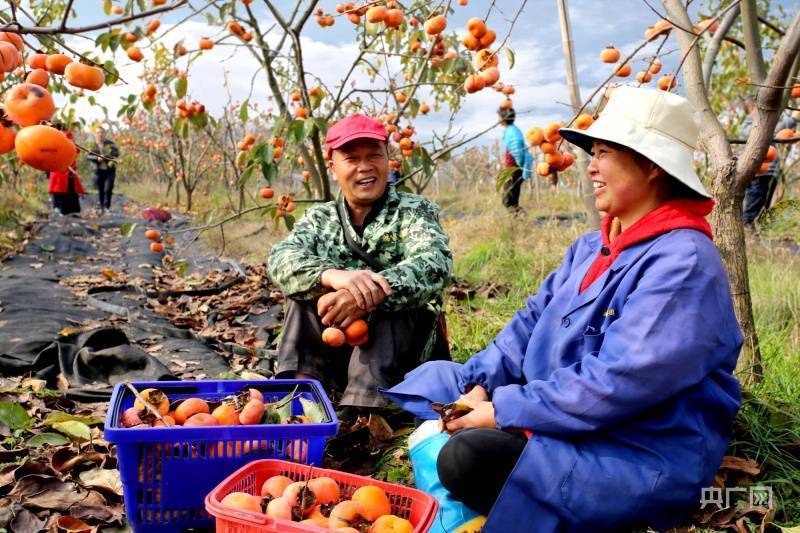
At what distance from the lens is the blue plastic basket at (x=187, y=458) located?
1626 millimetres

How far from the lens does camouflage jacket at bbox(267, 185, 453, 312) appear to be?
227 centimetres

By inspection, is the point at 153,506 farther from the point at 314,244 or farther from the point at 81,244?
the point at 81,244

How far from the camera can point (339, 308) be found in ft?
7.02

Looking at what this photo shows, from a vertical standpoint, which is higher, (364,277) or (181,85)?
(181,85)

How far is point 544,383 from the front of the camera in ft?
5.15

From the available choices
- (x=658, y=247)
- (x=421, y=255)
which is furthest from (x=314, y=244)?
(x=658, y=247)

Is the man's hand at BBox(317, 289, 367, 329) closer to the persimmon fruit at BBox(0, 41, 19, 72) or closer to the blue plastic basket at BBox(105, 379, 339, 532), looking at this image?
the blue plastic basket at BBox(105, 379, 339, 532)

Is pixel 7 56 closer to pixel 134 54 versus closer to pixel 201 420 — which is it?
pixel 201 420

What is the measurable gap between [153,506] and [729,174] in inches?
82.7

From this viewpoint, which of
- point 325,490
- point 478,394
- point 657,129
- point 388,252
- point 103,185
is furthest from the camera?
point 103,185

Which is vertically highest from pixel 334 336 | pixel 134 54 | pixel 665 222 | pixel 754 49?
pixel 134 54

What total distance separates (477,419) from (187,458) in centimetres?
74

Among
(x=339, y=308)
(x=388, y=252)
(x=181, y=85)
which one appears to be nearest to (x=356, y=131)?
(x=388, y=252)

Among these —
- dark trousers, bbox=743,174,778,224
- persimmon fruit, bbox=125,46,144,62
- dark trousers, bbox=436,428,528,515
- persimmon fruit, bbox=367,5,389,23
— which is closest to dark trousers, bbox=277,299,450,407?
dark trousers, bbox=436,428,528,515
